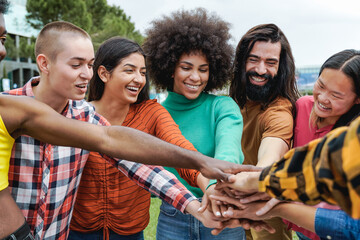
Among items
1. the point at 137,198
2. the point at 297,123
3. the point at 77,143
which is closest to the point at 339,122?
the point at 297,123

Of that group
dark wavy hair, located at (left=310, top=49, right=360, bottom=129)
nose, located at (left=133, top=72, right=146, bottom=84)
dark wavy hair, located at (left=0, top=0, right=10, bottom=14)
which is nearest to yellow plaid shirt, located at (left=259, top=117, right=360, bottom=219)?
dark wavy hair, located at (left=310, top=49, right=360, bottom=129)

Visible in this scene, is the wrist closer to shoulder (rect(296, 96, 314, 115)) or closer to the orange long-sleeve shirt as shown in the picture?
the orange long-sleeve shirt

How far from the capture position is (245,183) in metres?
2.21

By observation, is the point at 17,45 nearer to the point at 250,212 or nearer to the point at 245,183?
the point at 250,212

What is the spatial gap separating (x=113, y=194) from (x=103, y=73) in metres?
1.00

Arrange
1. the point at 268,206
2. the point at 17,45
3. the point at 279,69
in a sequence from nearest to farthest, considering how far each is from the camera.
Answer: the point at 268,206
the point at 279,69
the point at 17,45

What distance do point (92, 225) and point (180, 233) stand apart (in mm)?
651

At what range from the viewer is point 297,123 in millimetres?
2945

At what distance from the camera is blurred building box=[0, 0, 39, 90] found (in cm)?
2673

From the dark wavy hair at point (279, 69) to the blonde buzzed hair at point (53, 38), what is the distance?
1450 millimetres

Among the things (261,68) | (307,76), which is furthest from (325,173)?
(307,76)

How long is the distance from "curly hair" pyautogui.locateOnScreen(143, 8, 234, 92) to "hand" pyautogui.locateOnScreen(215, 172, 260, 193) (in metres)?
1.21

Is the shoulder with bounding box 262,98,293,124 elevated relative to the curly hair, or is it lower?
lower

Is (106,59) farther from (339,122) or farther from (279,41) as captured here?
(339,122)
